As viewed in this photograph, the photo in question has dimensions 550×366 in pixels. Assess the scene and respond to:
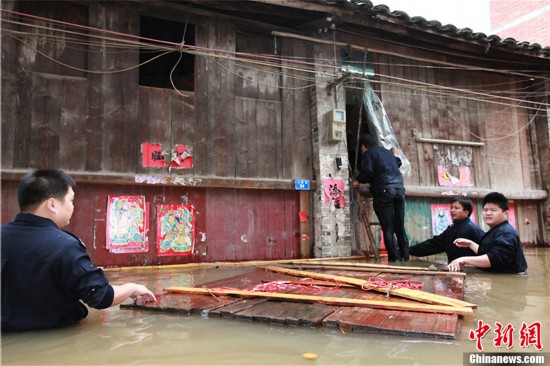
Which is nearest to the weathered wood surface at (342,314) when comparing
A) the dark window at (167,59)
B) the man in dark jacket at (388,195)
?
the man in dark jacket at (388,195)

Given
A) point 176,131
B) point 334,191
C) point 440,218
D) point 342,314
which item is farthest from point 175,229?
point 440,218

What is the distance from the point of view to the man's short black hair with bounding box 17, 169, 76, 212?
2506 millimetres

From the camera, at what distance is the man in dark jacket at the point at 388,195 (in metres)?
6.83

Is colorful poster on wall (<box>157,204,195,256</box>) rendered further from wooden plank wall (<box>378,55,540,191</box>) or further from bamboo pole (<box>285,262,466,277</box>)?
wooden plank wall (<box>378,55,540,191</box>)

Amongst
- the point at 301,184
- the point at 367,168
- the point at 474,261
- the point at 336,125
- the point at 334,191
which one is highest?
the point at 336,125

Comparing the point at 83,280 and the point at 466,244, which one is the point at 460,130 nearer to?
the point at 466,244

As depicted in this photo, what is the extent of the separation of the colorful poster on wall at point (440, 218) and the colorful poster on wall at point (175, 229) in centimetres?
529

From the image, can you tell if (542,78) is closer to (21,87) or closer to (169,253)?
(169,253)

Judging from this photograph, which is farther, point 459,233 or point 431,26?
point 431,26

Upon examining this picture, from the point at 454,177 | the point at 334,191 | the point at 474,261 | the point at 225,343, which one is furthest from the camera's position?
the point at 454,177

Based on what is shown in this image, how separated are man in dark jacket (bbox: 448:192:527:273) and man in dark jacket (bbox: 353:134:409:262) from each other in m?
1.78

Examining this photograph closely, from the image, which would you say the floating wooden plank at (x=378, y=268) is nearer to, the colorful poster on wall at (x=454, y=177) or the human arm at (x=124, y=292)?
the human arm at (x=124, y=292)

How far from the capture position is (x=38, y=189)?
99.0 inches

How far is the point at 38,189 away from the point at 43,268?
0.51m
